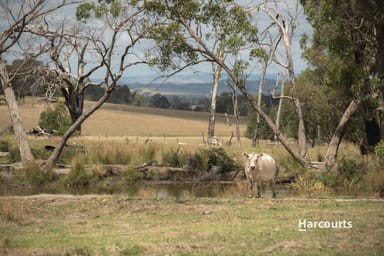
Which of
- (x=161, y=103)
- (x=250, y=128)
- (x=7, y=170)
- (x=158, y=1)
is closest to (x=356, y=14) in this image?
(x=158, y=1)

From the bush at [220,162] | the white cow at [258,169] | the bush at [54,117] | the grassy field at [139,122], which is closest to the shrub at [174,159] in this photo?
the bush at [220,162]

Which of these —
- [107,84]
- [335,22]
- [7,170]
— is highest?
[335,22]

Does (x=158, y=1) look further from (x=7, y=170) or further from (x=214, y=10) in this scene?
(x=7, y=170)

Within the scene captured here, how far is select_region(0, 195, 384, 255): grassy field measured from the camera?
11234mm

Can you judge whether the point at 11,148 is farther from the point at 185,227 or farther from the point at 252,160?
the point at 185,227

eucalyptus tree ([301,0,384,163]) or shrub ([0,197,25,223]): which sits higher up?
eucalyptus tree ([301,0,384,163])

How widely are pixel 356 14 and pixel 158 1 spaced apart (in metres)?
7.94

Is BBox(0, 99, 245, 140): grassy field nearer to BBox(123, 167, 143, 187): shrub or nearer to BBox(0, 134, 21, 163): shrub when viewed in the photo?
BBox(0, 134, 21, 163): shrub

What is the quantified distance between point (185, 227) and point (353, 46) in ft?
45.7

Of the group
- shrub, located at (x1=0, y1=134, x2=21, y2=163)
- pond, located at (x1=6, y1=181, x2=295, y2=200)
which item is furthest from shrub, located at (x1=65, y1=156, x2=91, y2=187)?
shrub, located at (x1=0, y1=134, x2=21, y2=163)

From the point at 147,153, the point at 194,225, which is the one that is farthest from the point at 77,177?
the point at 194,225

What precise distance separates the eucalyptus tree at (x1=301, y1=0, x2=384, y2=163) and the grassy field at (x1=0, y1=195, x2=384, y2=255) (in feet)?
25.3

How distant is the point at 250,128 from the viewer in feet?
255

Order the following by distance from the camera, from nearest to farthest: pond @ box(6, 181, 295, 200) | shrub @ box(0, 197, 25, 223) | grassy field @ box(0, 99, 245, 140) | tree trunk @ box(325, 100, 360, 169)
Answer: shrub @ box(0, 197, 25, 223) → pond @ box(6, 181, 295, 200) → tree trunk @ box(325, 100, 360, 169) → grassy field @ box(0, 99, 245, 140)
